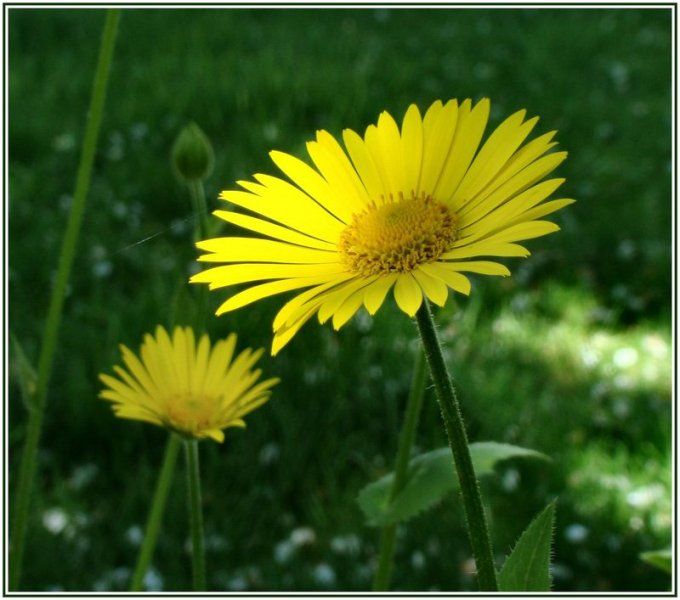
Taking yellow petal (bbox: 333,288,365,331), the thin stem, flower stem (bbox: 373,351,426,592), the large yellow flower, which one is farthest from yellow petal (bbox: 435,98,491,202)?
the thin stem

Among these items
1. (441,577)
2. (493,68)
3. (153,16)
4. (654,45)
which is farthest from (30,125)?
(654,45)

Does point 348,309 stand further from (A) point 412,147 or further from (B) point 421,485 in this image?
(B) point 421,485

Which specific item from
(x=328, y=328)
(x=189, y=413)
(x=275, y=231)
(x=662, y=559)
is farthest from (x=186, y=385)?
(x=328, y=328)

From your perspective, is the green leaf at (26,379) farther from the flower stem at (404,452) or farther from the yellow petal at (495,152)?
the yellow petal at (495,152)

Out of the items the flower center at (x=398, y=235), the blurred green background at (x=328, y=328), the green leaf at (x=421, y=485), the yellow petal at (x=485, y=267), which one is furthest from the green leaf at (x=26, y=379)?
the yellow petal at (x=485, y=267)

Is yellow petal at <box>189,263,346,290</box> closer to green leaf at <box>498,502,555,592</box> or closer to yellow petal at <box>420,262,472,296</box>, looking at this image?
yellow petal at <box>420,262,472,296</box>

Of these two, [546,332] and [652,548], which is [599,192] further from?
[652,548]

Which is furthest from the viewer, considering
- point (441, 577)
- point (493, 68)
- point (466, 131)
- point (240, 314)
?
point (493, 68)
